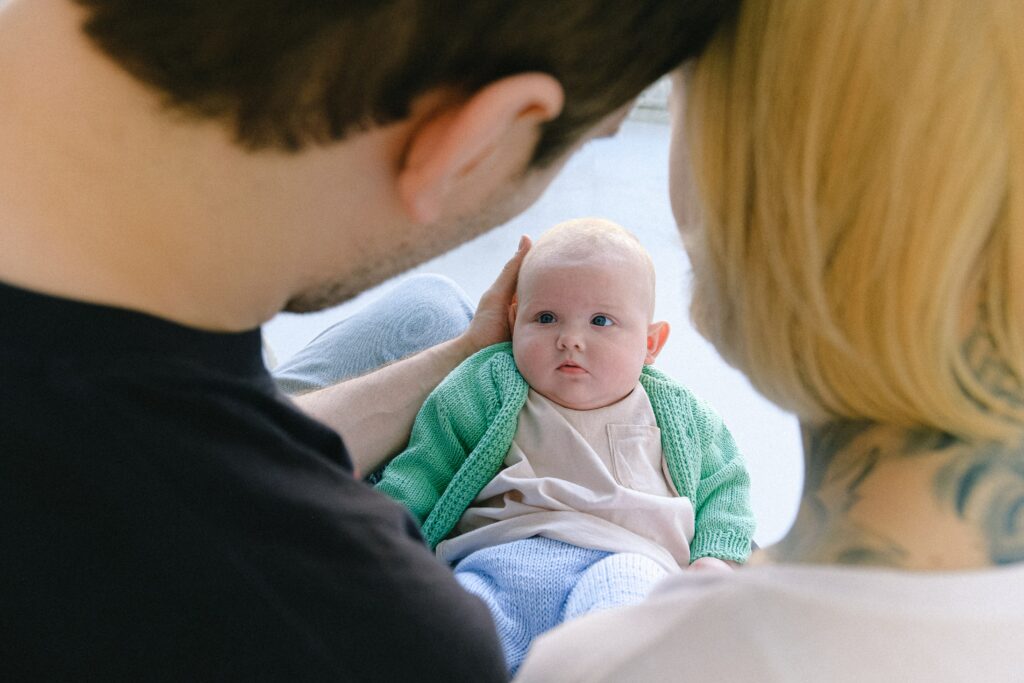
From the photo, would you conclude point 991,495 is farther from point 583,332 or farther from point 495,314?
point 495,314

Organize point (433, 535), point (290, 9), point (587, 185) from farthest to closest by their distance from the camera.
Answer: point (587, 185) < point (433, 535) < point (290, 9)

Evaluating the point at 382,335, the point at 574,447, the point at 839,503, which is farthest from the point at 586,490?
the point at 839,503

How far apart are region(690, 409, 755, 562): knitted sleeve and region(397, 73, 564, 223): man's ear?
2.91 feet

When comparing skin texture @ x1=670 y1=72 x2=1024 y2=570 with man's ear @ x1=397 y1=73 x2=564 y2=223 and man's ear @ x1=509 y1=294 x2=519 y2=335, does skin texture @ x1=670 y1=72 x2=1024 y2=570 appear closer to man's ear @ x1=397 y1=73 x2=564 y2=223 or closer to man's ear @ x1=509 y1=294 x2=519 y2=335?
man's ear @ x1=397 y1=73 x2=564 y2=223

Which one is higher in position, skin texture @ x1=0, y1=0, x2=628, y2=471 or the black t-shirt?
skin texture @ x1=0, y1=0, x2=628, y2=471

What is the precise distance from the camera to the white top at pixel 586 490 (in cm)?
135

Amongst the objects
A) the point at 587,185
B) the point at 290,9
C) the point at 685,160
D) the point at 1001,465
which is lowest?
the point at 587,185

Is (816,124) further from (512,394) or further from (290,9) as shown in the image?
(512,394)

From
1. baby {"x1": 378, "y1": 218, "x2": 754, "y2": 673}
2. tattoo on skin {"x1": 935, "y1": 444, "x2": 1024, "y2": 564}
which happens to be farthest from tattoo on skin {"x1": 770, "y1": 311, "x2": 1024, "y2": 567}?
baby {"x1": 378, "y1": 218, "x2": 754, "y2": 673}

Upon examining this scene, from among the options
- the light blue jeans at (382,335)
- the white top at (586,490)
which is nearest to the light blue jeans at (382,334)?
the light blue jeans at (382,335)

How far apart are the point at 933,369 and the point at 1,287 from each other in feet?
1.86

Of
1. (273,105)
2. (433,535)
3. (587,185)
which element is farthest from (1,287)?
(587,185)

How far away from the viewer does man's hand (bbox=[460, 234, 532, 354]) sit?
1.60 meters

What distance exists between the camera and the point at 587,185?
331cm
